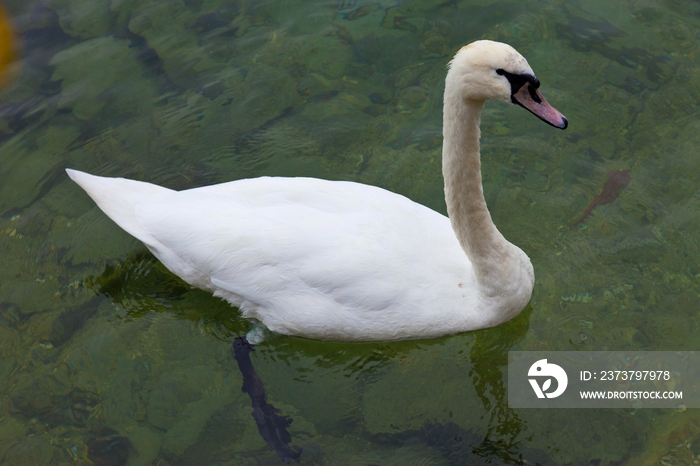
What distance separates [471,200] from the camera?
16.9 ft

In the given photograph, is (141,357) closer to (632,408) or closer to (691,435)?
(632,408)

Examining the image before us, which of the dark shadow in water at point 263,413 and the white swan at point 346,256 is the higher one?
the white swan at point 346,256

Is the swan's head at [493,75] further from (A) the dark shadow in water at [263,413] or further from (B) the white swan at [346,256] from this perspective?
(A) the dark shadow in water at [263,413]

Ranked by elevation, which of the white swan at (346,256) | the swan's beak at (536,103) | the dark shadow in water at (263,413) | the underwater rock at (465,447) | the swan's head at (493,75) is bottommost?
the underwater rock at (465,447)

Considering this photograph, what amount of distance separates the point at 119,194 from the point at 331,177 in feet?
6.17

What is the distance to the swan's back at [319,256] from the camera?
17.4 feet

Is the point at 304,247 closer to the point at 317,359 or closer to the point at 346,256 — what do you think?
the point at 346,256

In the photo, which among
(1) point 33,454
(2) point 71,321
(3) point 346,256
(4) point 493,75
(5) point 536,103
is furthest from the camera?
(2) point 71,321

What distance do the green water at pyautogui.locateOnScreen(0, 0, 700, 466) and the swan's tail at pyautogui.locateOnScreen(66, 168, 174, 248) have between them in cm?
63

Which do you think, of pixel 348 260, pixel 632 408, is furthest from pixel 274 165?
pixel 632 408

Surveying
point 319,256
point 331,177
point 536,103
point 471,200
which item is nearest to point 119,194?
point 319,256

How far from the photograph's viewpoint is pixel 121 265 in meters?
6.48

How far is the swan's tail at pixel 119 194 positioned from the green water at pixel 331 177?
0.63m

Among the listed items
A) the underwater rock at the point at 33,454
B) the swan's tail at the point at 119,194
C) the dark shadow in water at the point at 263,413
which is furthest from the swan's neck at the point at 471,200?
the underwater rock at the point at 33,454
